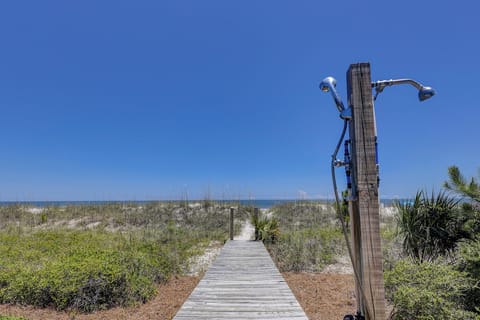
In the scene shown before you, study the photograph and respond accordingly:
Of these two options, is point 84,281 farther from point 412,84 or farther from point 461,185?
point 461,185

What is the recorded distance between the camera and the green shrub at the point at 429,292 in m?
2.62

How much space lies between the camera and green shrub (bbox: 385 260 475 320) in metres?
2.62

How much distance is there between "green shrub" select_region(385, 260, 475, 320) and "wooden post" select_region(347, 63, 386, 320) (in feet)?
3.35

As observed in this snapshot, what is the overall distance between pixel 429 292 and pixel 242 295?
233 cm

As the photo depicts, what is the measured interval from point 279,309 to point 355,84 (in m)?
2.80

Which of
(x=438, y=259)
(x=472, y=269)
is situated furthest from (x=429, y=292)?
(x=438, y=259)

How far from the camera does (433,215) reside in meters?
4.90

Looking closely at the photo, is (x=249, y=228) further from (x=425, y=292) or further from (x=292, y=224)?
(x=425, y=292)

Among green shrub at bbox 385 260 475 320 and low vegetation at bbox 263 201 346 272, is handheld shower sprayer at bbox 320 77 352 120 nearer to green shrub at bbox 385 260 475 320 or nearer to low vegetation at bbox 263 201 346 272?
green shrub at bbox 385 260 475 320

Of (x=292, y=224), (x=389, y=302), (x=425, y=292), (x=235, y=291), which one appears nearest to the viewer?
(x=425, y=292)

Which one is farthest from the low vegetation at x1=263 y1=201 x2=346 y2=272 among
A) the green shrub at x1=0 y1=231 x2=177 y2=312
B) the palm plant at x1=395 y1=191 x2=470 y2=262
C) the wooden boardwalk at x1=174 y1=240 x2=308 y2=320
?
the green shrub at x1=0 y1=231 x2=177 y2=312

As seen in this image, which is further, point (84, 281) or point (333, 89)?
point (84, 281)

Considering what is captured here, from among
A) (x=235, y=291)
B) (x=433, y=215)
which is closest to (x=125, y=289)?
(x=235, y=291)

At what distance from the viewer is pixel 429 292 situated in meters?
2.68
